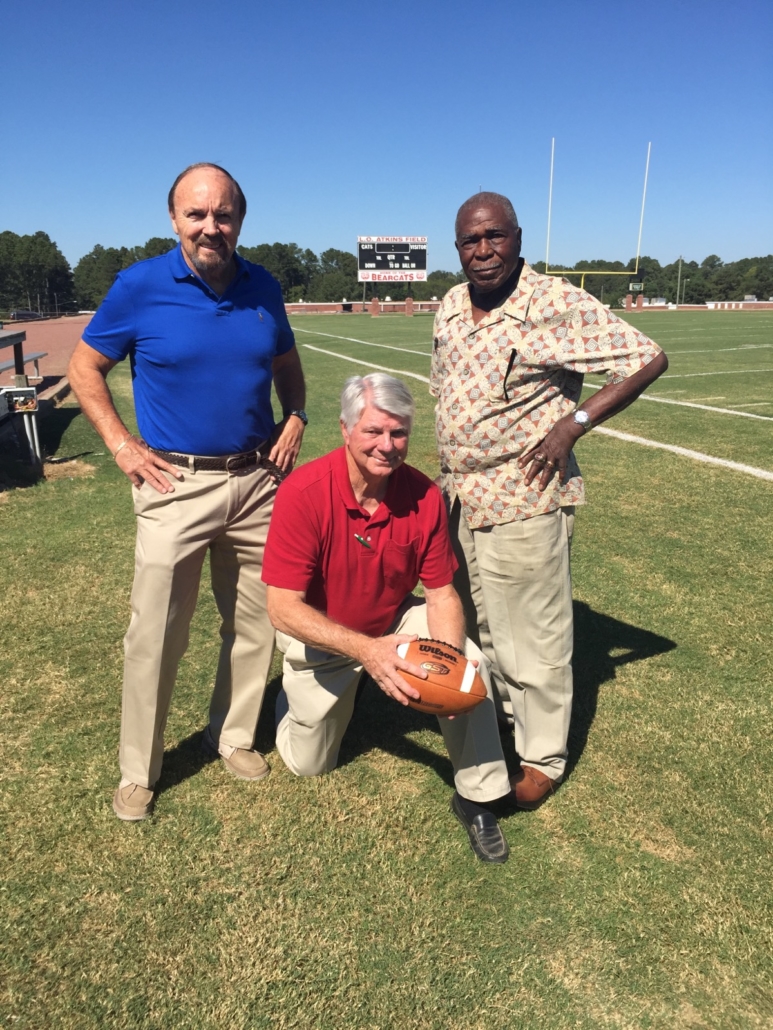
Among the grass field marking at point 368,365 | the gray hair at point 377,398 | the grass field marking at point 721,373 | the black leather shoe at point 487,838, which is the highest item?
the gray hair at point 377,398

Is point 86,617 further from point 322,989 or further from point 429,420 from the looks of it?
point 429,420

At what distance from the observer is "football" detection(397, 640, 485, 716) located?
2.59m

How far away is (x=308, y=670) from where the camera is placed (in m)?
3.16

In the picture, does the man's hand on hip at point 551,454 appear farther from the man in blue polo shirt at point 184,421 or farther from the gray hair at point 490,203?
the man in blue polo shirt at point 184,421

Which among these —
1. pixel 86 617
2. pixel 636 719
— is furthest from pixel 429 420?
pixel 636 719

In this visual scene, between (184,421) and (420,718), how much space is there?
189 cm

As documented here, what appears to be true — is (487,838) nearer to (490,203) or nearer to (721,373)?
(490,203)

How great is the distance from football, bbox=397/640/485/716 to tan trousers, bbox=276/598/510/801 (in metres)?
0.18

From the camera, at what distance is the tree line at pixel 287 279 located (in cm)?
9688

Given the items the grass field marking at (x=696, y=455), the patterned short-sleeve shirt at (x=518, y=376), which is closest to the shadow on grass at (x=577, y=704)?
the patterned short-sleeve shirt at (x=518, y=376)

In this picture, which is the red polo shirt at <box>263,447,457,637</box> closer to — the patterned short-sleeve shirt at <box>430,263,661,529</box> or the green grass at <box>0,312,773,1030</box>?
the patterned short-sleeve shirt at <box>430,263,661,529</box>

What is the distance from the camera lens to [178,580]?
2906 mm

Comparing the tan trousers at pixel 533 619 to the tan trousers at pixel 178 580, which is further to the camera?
the tan trousers at pixel 533 619

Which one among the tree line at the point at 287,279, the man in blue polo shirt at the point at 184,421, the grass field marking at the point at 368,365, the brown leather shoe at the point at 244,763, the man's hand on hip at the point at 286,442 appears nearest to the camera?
the man in blue polo shirt at the point at 184,421
